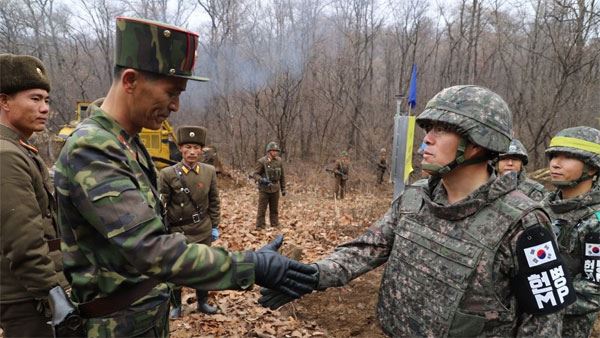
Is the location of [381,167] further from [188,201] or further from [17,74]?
[17,74]

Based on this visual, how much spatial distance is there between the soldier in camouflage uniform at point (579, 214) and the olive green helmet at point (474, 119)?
52.9 inches

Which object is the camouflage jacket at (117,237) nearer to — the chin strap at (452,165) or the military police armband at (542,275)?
the chin strap at (452,165)

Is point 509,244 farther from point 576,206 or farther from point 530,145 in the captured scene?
point 530,145

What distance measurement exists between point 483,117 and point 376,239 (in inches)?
38.7

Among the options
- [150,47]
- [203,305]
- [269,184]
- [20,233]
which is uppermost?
[150,47]

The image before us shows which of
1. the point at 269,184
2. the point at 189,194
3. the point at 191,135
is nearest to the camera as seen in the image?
the point at 189,194

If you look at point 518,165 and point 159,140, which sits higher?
point 518,165

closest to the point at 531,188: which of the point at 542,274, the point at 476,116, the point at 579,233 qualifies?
the point at 579,233

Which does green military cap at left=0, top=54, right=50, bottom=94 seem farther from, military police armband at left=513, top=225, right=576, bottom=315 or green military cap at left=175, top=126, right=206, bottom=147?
military police armband at left=513, top=225, right=576, bottom=315

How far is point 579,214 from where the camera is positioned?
10.0ft

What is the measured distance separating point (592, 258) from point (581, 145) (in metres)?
1.00

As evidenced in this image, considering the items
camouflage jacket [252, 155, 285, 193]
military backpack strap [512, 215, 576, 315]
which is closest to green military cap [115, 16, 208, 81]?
military backpack strap [512, 215, 576, 315]

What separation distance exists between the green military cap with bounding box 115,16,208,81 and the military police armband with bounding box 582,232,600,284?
2.98 meters

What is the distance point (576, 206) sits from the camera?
3.11 m
